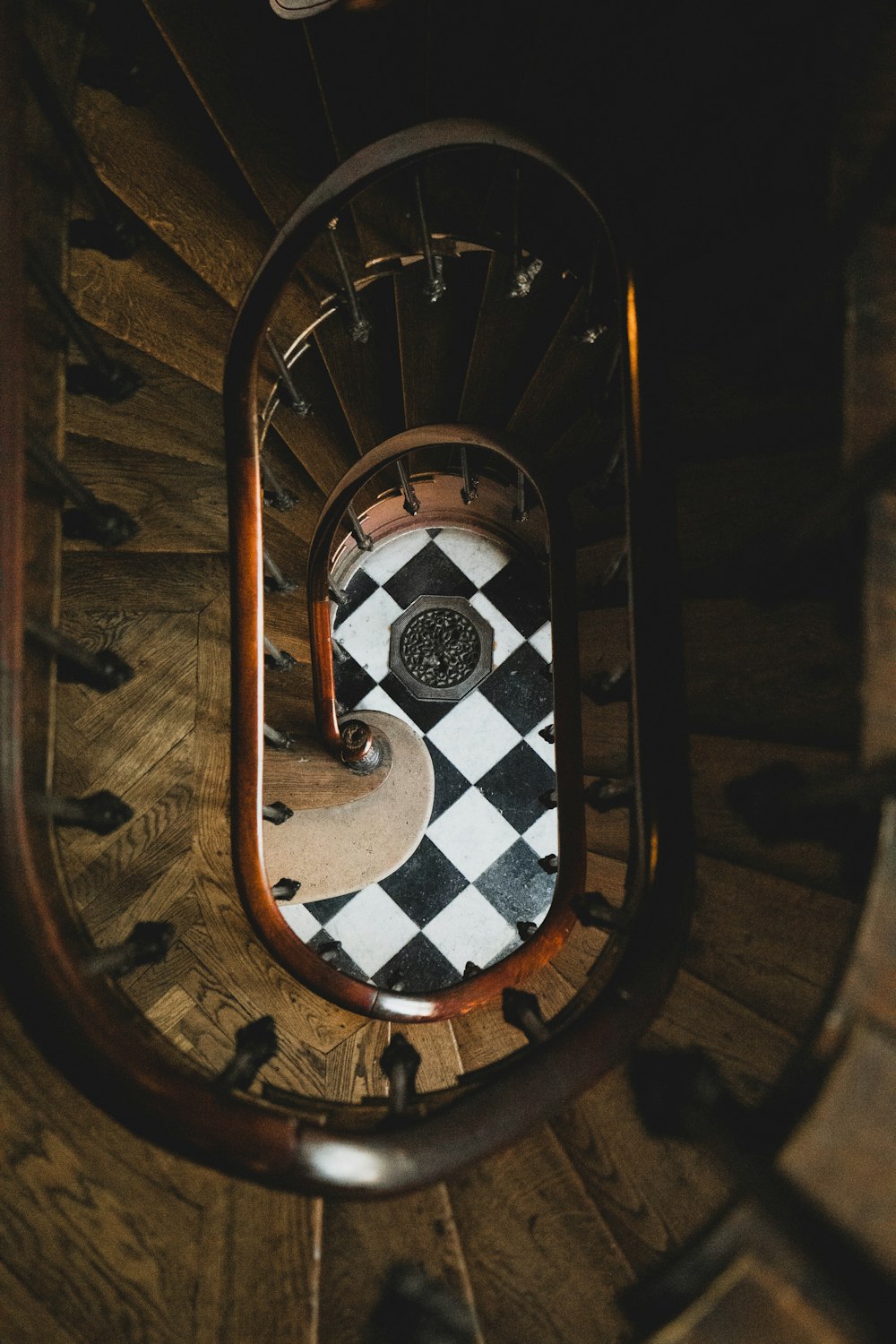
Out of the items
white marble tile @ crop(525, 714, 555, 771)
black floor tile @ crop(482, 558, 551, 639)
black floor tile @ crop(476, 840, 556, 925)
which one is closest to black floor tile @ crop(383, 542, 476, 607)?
black floor tile @ crop(482, 558, 551, 639)

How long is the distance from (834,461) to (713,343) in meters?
0.46

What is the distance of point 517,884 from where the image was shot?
3.51 metres

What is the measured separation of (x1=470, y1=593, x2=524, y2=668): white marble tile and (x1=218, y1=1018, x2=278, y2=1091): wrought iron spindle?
98.9 inches

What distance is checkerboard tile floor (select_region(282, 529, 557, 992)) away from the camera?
3.46 m

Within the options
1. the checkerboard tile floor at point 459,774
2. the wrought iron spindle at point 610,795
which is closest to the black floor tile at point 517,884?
the checkerboard tile floor at point 459,774

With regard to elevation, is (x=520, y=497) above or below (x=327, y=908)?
above

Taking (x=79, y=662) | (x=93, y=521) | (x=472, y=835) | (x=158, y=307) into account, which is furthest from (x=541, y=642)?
(x=79, y=662)

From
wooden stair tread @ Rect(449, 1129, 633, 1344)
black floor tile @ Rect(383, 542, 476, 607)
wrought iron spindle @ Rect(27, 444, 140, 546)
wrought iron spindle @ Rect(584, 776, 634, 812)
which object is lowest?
wooden stair tread @ Rect(449, 1129, 633, 1344)

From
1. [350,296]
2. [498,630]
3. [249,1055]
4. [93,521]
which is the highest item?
[350,296]

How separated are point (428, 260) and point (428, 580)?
6.70ft

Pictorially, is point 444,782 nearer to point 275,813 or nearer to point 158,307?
point 275,813

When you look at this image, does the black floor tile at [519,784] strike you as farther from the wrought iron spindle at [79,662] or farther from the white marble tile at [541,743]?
the wrought iron spindle at [79,662]

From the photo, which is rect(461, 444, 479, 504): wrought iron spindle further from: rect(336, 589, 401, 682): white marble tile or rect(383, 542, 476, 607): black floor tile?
rect(336, 589, 401, 682): white marble tile

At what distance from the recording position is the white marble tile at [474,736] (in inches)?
143
